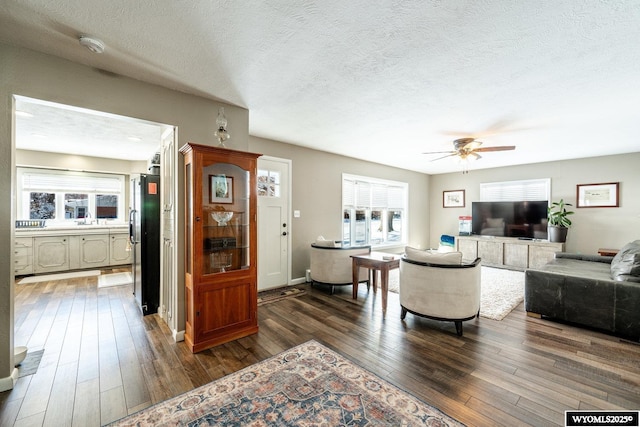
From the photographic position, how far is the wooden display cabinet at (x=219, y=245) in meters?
2.50

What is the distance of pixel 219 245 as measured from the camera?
2.77 metres

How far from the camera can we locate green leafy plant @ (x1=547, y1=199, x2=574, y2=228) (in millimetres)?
5548

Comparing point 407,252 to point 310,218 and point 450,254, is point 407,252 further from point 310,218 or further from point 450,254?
point 310,218

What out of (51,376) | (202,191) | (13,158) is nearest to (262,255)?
(202,191)

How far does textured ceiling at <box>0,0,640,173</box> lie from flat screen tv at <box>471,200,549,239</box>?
282 cm

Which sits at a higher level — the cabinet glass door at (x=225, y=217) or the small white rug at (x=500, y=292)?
the cabinet glass door at (x=225, y=217)

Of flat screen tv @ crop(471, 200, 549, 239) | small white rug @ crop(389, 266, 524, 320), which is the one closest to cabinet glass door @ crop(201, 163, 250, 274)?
small white rug @ crop(389, 266, 524, 320)

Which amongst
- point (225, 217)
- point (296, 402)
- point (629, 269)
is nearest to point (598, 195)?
point (629, 269)

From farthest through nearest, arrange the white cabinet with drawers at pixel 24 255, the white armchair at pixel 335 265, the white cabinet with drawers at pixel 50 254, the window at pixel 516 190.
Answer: the window at pixel 516 190 < the white cabinet with drawers at pixel 50 254 < the white cabinet with drawers at pixel 24 255 < the white armchair at pixel 335 265

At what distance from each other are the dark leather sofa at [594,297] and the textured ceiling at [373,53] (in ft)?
6.29

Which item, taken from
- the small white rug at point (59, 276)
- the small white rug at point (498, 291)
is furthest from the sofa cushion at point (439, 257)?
the small white rug at point (59, 276)

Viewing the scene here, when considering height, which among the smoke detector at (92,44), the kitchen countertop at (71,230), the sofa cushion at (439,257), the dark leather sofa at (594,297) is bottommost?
the dark leather sofa at (594,297)

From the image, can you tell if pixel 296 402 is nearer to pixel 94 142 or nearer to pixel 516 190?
pixel 94 142

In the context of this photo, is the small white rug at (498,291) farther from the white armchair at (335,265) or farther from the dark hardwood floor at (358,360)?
the white armchair at (335,265)
